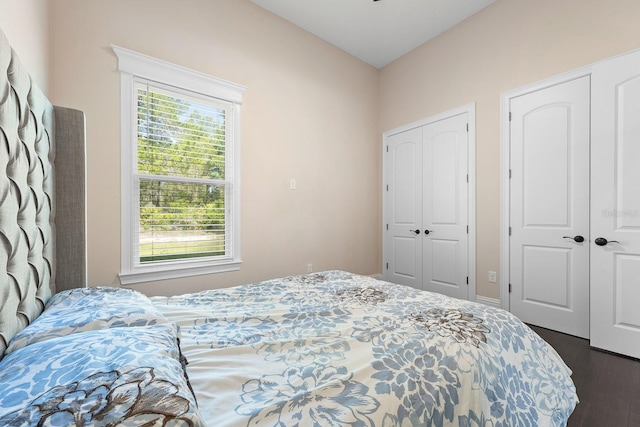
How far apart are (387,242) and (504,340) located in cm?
313

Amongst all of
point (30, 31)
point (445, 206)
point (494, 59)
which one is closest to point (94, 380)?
point (30, 31)

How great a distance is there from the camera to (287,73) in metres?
3.34

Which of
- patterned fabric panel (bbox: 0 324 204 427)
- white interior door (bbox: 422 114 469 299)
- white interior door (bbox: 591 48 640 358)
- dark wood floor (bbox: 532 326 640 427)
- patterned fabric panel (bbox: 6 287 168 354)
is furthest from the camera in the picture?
white interior door (bbox: 422 114 469 299)

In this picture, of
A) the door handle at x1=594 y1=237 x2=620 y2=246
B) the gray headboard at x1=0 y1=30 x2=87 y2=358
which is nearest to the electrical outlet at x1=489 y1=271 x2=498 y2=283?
the door handle at x1=594 y1=237 x2=620 y2=246

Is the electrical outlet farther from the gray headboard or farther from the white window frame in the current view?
the gray headboard

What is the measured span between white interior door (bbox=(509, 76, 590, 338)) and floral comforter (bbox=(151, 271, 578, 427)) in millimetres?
1712

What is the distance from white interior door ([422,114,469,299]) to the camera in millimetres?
3375

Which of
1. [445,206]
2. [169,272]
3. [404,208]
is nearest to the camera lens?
[169,272]

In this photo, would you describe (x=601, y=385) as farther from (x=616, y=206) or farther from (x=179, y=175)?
(x=179, y=175)

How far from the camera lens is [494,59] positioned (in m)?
3.09

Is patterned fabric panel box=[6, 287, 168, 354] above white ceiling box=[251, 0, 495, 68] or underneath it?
underneath

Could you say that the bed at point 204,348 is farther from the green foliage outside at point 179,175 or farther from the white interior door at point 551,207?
the white interior door at point 551,207

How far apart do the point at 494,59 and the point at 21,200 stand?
3.96 m

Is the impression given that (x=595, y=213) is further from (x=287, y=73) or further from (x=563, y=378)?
(x=287, y=73)
